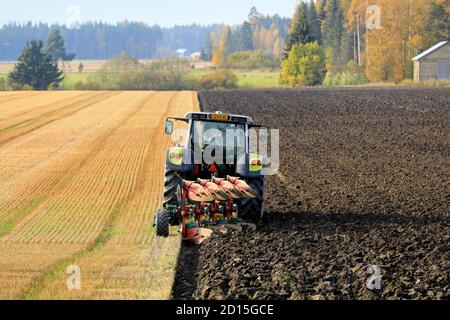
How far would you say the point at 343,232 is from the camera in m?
14.5

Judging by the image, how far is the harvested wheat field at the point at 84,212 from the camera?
12.2 meters

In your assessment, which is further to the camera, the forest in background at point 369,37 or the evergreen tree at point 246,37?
the evergreen tree at point 246,37

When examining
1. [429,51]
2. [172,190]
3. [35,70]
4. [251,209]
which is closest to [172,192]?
[172,190]

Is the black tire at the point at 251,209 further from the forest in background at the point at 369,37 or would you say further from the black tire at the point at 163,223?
the forest in background at the point at 369,37

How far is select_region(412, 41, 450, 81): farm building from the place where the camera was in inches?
3068

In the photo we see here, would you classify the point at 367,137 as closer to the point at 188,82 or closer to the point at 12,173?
the point at 12,173

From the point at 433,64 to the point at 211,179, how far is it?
66399mm

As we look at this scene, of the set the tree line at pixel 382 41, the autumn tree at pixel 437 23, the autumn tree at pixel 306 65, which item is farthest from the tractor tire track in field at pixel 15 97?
the autumn tree at pixel 437 23

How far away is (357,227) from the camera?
49.0 feet

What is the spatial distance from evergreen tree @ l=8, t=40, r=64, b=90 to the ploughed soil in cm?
6686

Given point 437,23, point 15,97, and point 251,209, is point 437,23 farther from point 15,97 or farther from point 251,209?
point 251,209

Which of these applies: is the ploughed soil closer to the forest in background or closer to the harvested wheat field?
the harvested wheat field

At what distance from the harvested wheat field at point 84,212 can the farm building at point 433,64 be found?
4355 cm
